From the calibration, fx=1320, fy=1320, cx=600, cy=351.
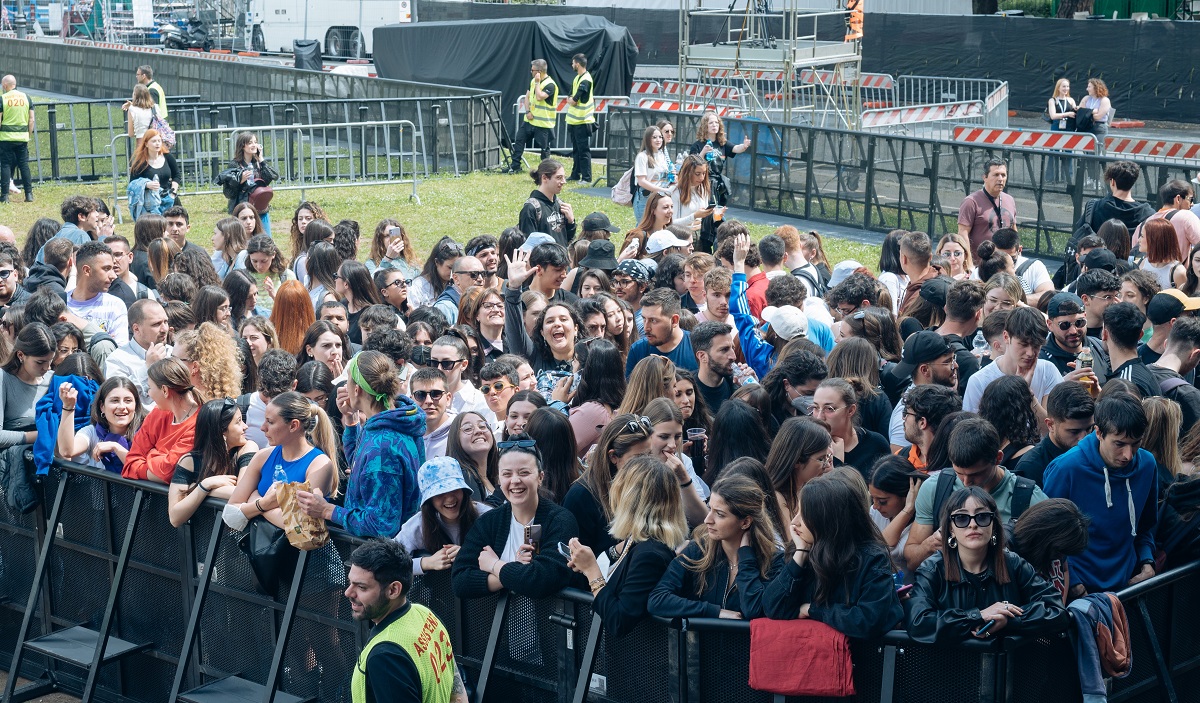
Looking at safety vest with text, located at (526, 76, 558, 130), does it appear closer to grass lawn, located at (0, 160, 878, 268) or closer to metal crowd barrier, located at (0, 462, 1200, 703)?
grass lawn, located at (0, 160, 878, 268)

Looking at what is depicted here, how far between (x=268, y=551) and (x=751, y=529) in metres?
2.49

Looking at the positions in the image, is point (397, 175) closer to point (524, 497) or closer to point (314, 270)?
point (314, 270)

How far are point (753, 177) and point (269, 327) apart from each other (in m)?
11.8

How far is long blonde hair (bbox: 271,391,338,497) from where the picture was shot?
634 cm

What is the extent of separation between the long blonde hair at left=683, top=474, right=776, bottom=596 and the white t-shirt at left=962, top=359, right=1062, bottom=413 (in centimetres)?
231

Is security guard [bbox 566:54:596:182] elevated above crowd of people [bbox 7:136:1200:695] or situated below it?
above

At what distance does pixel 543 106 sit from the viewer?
22500 millimetres

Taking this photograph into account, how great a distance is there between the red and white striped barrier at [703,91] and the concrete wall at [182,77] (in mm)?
4573

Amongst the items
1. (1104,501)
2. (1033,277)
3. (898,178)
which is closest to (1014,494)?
(1104,501)

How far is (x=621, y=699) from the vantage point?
5.62 meters

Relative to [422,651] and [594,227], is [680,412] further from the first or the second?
[594,227]

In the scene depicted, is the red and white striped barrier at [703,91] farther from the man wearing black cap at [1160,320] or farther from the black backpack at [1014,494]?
the black backpack at [1014,494]

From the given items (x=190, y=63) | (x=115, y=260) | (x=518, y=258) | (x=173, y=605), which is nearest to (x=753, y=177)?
(x=518, y=258)

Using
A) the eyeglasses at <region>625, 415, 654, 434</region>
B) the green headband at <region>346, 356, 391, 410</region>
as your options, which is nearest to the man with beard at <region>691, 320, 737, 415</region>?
the eyeglasses at <region>625, 415, 654, 434</region>
